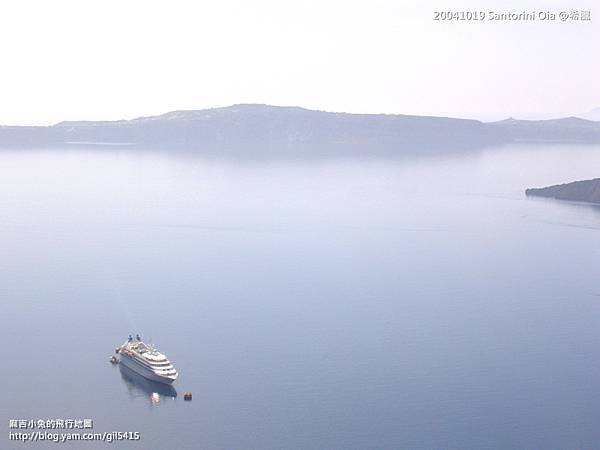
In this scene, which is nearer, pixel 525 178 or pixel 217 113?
pixel 525 178

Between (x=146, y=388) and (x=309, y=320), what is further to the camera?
(x=309, y=320)

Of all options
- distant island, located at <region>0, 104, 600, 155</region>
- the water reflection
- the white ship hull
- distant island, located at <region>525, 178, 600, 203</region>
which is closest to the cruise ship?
the white ship hull

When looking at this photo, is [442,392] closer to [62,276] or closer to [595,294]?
[595,294]

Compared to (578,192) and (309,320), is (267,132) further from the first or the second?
(309,320)

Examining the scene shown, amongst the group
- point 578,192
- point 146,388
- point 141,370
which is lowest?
point 146,388

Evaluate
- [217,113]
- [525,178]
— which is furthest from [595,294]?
[217,113]

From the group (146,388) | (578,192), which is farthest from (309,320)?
(578,192)

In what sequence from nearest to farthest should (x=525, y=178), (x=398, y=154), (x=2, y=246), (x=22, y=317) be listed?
(x=22, y=317), (x=2, y=246), (x=525, y=178), (x=398, y=154)
